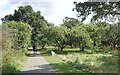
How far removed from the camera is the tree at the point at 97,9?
39.5ft

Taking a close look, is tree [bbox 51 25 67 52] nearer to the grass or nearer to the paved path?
the grass

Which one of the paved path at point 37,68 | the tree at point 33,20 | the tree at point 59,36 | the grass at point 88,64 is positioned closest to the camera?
the grass at point 88,64

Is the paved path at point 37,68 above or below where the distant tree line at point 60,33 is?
below

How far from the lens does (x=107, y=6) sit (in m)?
12.6

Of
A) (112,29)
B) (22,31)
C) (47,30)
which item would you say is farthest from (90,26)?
(112,29)

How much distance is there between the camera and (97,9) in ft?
42.4

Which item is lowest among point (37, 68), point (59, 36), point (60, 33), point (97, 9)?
point (37, 68)

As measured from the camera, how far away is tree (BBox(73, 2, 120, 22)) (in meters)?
12.1

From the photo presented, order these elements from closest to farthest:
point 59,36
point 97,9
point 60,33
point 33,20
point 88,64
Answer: point 88,64 < point 97,9 < point 59,36 < point 60,33 < point 33,20

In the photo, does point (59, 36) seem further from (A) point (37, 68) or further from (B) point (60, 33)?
(A) point (37, 68)

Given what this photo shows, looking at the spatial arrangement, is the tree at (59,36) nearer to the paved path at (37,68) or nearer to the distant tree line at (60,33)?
the distant tree line at (60,33)

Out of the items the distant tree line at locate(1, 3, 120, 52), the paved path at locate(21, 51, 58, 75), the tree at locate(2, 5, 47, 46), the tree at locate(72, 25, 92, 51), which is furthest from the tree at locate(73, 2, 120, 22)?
the tree at locate(2, 5, 47, 46)

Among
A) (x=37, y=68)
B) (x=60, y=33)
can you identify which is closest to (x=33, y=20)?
(x=60, y=33)

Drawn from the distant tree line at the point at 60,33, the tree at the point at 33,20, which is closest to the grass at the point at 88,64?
the distant tree line at the point at 60,33
